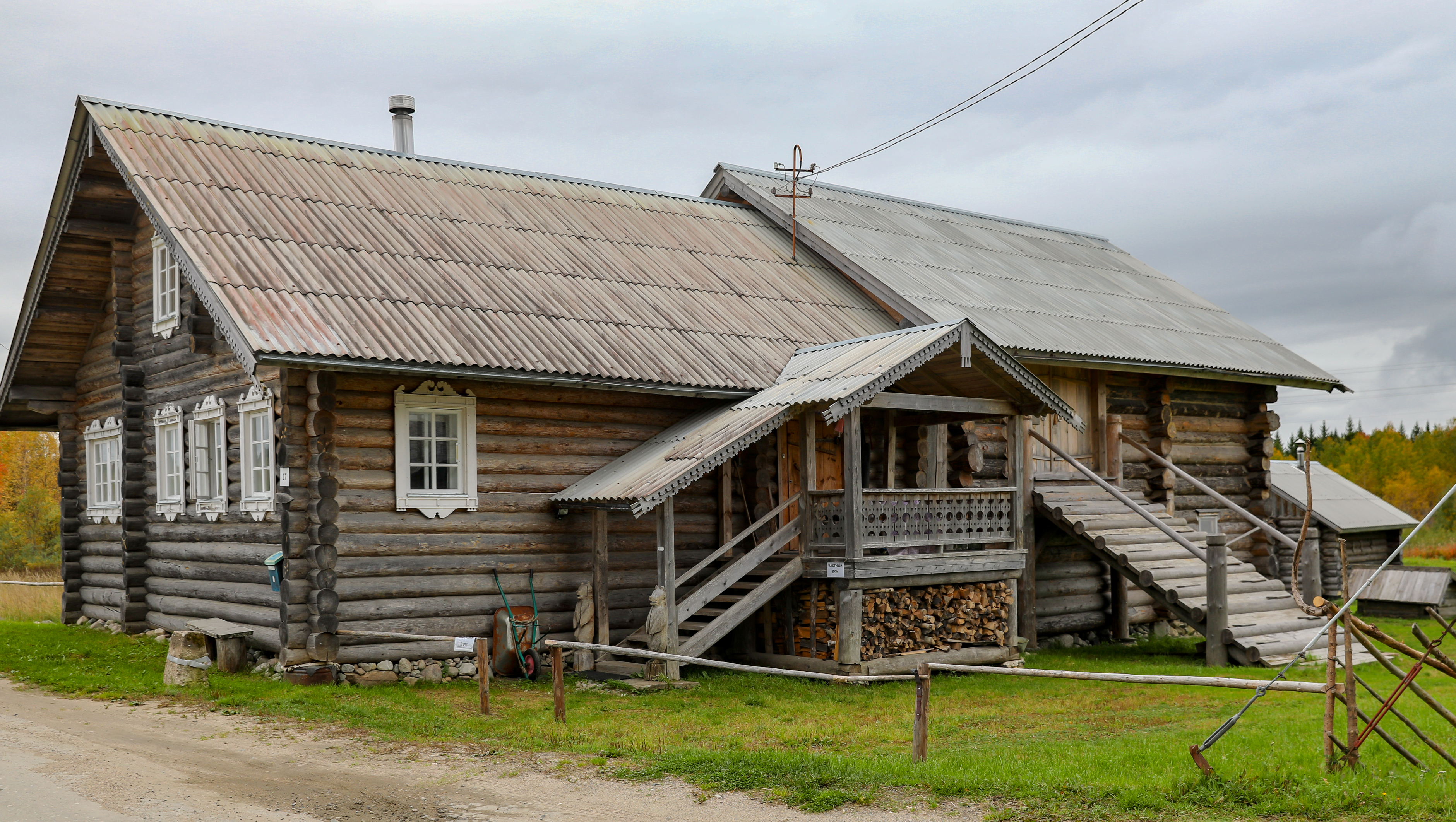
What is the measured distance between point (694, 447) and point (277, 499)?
15.4 ft

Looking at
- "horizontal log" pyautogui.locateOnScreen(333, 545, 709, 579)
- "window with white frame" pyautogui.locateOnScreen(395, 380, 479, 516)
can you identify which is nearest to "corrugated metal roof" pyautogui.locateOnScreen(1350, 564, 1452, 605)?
"horizontal log" pyautogui.locateOnScreen(333, 545, 709, 579)

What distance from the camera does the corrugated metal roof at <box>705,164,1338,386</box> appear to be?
800 inches

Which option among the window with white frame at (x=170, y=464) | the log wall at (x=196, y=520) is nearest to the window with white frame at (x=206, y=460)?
the log wall at (x=196, y=520)

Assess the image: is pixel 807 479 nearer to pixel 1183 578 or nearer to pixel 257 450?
pixel 1183 578

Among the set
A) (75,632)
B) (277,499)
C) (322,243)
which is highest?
(322,243)

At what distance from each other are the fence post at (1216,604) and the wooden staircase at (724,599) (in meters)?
5.47

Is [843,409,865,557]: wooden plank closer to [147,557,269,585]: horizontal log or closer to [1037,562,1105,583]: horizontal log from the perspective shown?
[1037,562,1105,583]: horizontal log

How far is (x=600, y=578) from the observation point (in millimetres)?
14891

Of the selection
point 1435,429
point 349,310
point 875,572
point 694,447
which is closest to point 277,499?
point 349,310

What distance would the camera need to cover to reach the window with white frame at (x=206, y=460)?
618 inches

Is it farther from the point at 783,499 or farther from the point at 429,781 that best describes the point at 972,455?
the point at 429,781

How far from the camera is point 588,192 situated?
68.4 feet

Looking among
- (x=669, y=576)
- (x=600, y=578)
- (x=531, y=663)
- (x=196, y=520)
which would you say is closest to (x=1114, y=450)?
(x=669, y=576)

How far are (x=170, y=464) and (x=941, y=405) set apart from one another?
1040 cm
